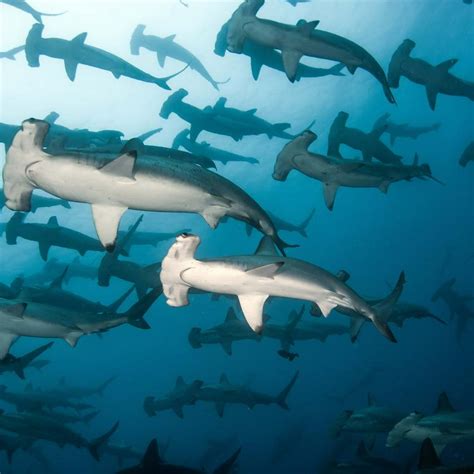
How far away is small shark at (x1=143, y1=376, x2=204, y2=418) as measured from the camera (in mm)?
14398

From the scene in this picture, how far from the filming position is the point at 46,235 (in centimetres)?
1219

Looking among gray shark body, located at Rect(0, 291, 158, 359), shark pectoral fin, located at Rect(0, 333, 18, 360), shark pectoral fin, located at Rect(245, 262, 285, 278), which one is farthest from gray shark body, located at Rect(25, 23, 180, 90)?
shark pectoral fin, located at Rect(245, 262, 285, 278)

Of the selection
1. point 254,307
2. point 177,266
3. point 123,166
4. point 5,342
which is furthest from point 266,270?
point 5,342

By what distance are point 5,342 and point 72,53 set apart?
31.0ft

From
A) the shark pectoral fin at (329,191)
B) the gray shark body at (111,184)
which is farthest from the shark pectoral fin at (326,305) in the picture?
the shark pectoral fin at (329,191)

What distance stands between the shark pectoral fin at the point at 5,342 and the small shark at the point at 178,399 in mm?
9016

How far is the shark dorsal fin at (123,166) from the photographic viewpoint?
3533mm

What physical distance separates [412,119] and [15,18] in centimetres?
2931

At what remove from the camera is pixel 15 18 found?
2108 centimetres

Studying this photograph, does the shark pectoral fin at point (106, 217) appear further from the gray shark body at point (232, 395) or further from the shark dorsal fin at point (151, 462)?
the gray shark body at point (232, 395)

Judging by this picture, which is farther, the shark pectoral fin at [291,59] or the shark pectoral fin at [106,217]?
the shark pectoral fin at [291,59]

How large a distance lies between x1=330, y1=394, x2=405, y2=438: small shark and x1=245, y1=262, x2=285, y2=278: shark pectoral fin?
7.96 m

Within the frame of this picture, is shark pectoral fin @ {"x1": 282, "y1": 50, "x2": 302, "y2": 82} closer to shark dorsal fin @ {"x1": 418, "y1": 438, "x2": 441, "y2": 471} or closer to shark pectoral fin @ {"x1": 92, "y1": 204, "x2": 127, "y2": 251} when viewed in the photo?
shark pectoral fin @ {"x1": 92, "y1": 204, "x2": 127, "y2": 251}

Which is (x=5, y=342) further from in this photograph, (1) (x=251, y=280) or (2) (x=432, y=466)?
(2) (x=432, y=466)
